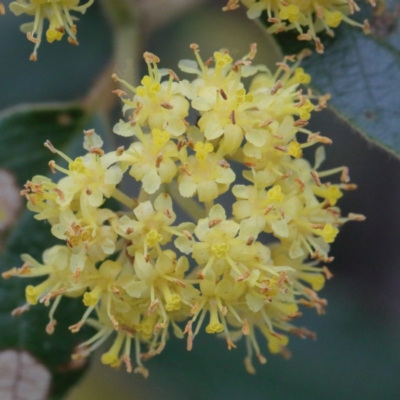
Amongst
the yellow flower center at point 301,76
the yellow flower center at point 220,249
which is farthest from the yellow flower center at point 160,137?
the yellow flower center at point 301,76

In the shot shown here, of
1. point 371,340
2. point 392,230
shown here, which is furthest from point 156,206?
point 392,230

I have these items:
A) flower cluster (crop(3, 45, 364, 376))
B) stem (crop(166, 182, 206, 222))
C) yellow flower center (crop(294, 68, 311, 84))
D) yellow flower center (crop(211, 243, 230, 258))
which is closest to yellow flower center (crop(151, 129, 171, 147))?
flower cluster (crop(3, 45, 364, 376))

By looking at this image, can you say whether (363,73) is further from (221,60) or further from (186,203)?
Result: (186,203)

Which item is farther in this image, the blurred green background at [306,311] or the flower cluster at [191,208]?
the blurred green background at [306,311]

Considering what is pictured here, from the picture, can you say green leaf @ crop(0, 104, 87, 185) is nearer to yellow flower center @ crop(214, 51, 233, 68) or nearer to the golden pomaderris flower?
the golden pomaderris flower

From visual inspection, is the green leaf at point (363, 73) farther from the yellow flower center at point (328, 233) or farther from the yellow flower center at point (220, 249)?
the yellow flower center at point (220, 249)


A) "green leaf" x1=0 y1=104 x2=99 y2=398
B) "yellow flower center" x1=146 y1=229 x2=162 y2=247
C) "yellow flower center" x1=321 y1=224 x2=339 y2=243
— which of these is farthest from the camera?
"green leaf" x1=0 y1=104 x2=99 y2=398
